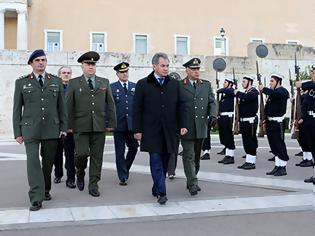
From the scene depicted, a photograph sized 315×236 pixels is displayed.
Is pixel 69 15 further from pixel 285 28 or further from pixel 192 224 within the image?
pixel 192 224

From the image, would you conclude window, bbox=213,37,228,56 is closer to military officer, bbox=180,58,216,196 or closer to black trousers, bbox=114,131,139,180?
black trousers, bbox=114,131,139,180

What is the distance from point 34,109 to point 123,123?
7.04 feet

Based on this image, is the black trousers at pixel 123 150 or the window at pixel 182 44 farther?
the window at pixel 182 44

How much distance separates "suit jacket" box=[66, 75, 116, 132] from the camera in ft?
24.5

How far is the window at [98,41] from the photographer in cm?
3944

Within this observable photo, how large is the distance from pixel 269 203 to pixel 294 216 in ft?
2.19

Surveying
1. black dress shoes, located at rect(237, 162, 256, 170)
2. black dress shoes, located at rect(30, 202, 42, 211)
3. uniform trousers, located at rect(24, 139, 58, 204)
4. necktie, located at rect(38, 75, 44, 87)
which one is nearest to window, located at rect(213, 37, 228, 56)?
black dress shoes, located at rect(237, 162, 256, 170)

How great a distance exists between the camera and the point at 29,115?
21.9 ft

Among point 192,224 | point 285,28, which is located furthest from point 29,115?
point 285,28

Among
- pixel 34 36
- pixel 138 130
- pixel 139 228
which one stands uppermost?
pixel 34 36

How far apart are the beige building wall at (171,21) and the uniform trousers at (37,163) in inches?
1301

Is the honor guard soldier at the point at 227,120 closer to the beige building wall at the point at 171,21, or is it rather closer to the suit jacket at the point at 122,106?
the suit jacket at the point at 122,106

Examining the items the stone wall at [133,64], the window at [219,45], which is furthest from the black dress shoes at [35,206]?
the window at [219,45]

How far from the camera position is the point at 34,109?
22.0ft
